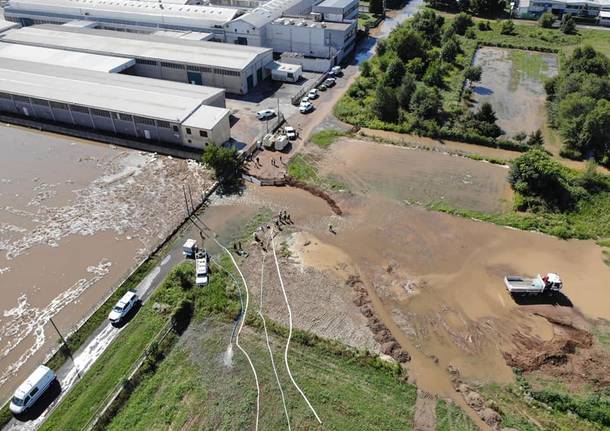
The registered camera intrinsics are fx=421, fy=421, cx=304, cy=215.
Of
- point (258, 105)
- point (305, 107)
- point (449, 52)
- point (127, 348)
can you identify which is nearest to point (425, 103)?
point (305, 107)

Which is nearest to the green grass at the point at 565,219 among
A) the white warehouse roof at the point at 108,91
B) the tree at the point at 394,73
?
the tree at the point at 394,73

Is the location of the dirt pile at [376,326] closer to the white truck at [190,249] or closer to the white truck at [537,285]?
the white truck at [537,285]

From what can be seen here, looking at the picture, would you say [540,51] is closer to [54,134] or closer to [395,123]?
[395,123]

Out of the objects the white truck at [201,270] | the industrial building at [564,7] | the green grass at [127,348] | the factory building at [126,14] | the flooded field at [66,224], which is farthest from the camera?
the industrial building at [564,7]

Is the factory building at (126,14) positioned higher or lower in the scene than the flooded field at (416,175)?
higher

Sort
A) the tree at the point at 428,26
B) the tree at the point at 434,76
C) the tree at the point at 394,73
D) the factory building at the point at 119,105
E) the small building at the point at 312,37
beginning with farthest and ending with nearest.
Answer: the tree at the point at 428,26, the small building at the point at 312,37, the tree at the point at 434,76, the tree at the point at 394,73, the factory building at the point at 119,105

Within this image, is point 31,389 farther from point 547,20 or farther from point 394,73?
point 547,20

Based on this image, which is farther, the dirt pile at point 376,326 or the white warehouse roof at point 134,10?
the white warehouse roof at point 134,10

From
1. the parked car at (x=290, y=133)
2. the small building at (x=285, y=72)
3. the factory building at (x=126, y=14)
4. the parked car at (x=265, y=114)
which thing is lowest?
the parked car at (x=290, y=133)
